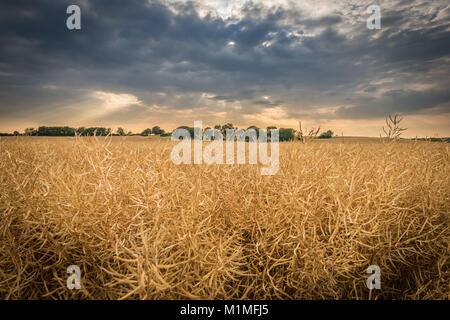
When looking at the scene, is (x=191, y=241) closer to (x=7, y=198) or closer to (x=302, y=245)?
(x=302, y=245)

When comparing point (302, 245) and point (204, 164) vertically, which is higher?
point (204, 164)

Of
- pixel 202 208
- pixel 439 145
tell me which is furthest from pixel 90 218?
pixel 439 145

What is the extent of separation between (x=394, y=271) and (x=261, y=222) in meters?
1.26

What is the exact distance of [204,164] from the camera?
9.16ft

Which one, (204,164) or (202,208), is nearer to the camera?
(202,208)

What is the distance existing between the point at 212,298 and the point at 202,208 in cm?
66

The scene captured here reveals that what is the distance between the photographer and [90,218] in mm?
1550

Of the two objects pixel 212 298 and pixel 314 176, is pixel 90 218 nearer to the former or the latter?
pixel 212 298

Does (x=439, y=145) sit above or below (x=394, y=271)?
above
